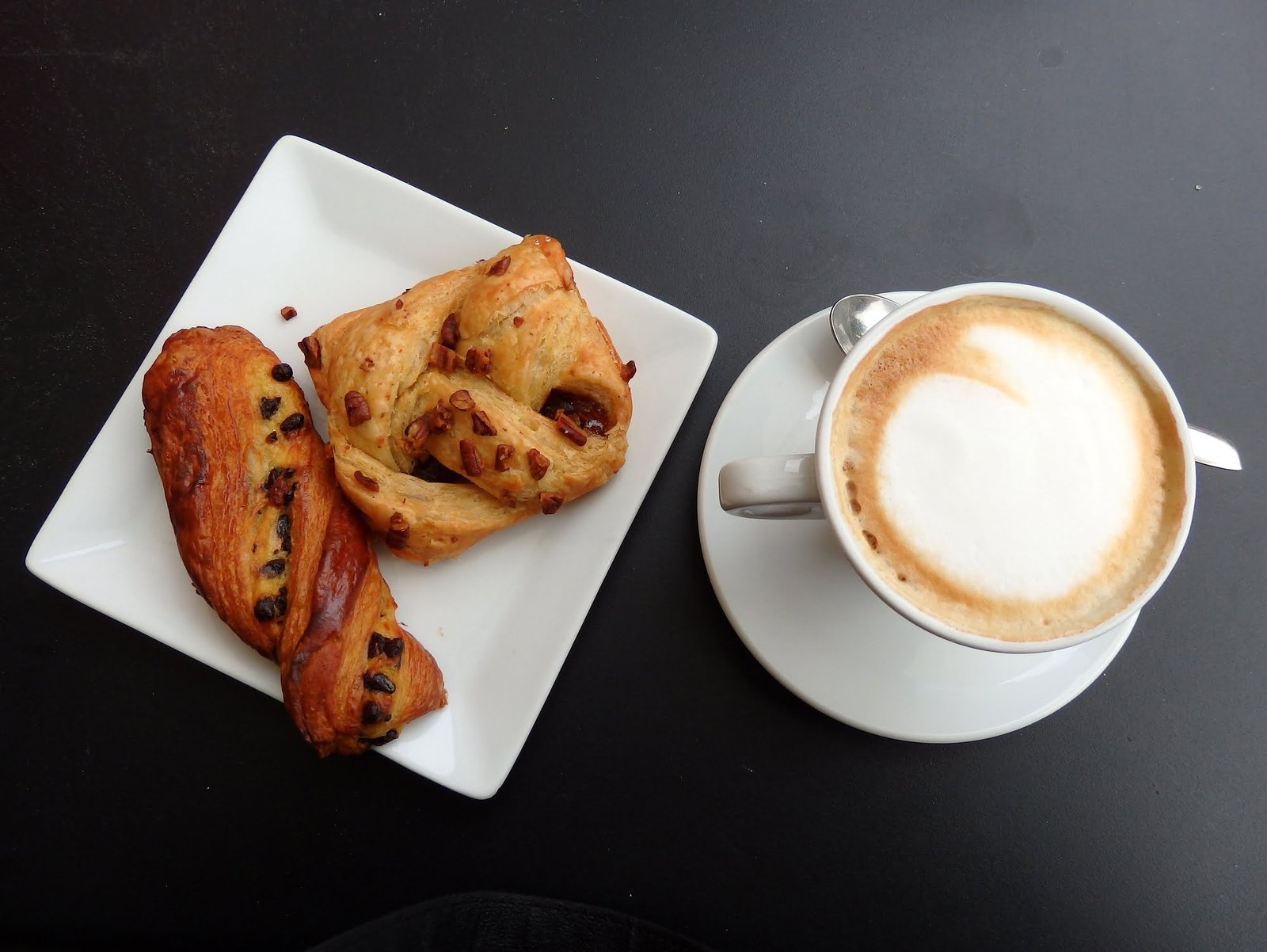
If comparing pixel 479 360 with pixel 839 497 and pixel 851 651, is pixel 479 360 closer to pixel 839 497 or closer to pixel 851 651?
pixel 839 497

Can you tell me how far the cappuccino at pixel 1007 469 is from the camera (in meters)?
0.86

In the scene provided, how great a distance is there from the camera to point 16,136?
145cm

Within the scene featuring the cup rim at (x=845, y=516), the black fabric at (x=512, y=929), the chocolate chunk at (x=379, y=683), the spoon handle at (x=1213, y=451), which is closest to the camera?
the cup rim at (x=845, y=516)

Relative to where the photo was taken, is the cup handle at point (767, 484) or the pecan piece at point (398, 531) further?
the pecan piece at point (398, 531)

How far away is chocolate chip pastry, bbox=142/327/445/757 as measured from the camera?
111cm

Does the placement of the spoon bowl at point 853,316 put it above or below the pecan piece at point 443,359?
above

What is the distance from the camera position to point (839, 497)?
0.88 m

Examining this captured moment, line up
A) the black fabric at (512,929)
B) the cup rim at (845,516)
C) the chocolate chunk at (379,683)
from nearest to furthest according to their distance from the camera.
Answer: the cup rim at (845,516)
the chocolate chunk at (379,683)
the black fabric at (512,929)

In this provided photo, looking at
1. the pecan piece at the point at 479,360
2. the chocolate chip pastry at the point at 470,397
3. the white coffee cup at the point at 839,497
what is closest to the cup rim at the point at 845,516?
the white coffee cup at the point at 839,497

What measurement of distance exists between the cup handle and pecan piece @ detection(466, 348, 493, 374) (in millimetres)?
418

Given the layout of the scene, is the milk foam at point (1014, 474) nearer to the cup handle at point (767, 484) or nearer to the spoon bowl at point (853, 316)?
the cup handle at point (767, 484)

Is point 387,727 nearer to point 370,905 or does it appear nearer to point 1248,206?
point 370,905

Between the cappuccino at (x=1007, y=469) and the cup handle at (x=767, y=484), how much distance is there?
0.11 ft

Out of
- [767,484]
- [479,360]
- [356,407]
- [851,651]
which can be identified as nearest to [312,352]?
[356,407]
